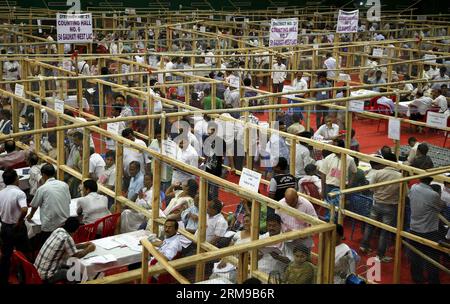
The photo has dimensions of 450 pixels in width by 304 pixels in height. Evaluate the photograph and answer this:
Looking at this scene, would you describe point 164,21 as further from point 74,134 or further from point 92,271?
point 92,271

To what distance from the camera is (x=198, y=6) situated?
36969mm

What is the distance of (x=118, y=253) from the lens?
7.96m

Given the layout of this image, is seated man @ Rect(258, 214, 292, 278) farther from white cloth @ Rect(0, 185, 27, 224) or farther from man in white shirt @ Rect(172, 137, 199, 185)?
man in white shirt @ Rect(172, 137, 199, 185)

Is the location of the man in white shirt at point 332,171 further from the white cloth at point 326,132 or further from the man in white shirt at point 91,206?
the man in white shirt at point 91,206

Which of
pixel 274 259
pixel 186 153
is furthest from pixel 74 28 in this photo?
pixel 274 259

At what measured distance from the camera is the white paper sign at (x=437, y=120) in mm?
11469

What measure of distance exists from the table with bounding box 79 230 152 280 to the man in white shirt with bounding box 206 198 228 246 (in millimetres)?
974

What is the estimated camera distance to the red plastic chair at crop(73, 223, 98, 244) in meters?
8.66

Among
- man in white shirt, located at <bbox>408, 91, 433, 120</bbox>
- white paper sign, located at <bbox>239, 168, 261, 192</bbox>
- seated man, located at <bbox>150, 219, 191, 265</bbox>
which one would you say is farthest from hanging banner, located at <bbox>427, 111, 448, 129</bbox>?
seated man, located at <bbox>150, 219, 191, 265</bbox>

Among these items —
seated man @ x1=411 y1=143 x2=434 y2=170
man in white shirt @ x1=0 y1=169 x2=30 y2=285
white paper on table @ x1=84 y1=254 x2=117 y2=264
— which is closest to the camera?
white paper on table @ x1=84 y1=254 x2=117 y2=264

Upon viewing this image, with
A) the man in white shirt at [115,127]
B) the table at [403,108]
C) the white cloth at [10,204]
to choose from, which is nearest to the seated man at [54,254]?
the white cloth at [10,204]

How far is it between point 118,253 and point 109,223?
3.39 feet

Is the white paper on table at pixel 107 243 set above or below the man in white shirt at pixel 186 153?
below

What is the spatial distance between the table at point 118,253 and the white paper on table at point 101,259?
0.04 ft
